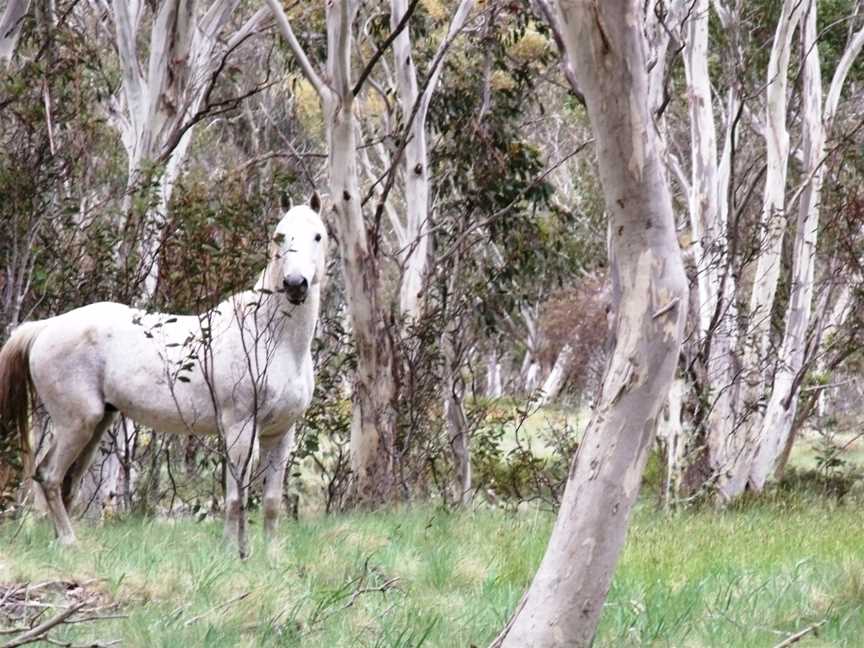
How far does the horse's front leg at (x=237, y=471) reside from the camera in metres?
6.94

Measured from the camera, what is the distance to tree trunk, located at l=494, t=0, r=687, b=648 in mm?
4582

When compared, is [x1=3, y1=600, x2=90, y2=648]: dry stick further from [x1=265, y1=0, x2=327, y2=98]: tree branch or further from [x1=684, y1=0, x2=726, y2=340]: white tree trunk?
[x1=684, y1=0, x2=726, y2=340]: white tree trunk

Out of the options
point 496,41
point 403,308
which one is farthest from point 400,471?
point 496,41

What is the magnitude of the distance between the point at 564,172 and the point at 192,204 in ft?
74.6

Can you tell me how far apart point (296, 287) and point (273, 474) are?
4.15 feet

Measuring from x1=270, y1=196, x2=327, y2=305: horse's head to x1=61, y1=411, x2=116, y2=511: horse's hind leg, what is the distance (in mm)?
1472

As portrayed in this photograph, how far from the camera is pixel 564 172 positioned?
106 feet

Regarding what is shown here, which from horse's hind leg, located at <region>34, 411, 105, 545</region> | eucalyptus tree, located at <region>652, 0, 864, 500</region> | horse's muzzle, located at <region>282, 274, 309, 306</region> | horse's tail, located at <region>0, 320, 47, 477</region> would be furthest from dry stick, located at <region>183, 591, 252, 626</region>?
eucalyptus tree, located at <region>652, 0, 864, 500</region>

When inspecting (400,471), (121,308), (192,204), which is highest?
(192,204)

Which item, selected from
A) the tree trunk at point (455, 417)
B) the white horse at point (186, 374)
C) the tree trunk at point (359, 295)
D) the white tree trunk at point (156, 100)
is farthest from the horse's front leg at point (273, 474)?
the tree trunk at point (455, 417)

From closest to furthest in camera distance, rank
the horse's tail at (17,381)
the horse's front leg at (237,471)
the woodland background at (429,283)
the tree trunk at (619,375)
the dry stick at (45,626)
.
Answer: the dry stick at (45,626), the tree trunk at (619,375), the woodland background at (429,283), the horse's front leg at (237,471), the horse's tail at (17,381)

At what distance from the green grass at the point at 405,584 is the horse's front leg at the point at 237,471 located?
0.13 metres

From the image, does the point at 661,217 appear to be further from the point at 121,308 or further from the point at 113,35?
the point at 113,35

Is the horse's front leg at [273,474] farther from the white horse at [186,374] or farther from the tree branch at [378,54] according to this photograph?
the tree branch at [378,54]
